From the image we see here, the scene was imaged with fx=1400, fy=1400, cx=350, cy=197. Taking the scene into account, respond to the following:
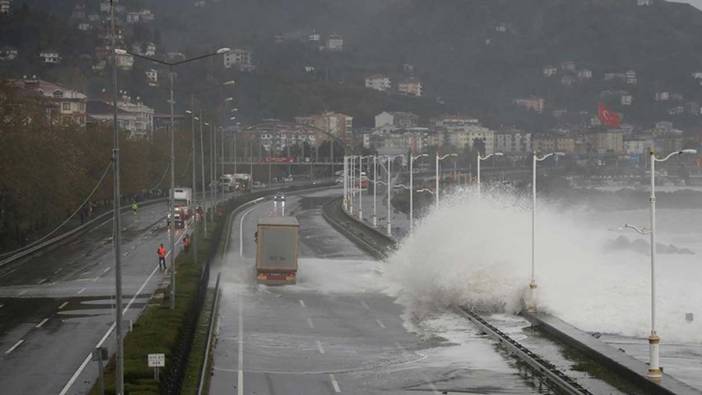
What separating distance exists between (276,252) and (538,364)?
24.6 metres

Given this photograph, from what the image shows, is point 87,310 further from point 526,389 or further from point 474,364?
point 526,389

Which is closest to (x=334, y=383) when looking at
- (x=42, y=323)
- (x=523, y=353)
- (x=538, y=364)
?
(x=538, y=364)

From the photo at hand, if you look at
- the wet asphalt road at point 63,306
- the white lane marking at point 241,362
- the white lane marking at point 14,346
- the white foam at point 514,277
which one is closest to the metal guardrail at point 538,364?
the white foam at point 514,277

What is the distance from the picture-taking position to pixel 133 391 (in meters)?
28.7

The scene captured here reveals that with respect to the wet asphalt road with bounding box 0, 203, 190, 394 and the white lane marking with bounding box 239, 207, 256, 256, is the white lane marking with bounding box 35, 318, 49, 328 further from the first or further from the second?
the white lane marking with bounding box 239, 207, 256, 256

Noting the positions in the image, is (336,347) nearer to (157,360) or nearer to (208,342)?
(208,342)

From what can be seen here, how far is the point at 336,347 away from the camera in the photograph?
40094mm

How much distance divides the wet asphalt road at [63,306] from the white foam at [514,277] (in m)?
11.2

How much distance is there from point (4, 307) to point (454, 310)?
16106mm

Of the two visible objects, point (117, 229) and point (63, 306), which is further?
point (63, 306)

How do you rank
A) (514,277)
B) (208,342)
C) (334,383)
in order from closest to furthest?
1. (334,383)
2. (208,342)
3. (514,277)

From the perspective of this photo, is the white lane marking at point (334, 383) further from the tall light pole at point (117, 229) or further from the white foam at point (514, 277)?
the white foam at point (514, 277)

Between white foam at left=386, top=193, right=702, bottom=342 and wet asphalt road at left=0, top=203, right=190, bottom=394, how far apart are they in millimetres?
11241

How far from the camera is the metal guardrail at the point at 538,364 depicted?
3209cm
